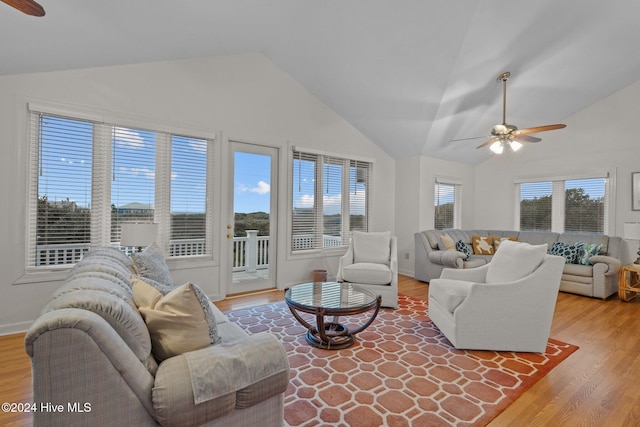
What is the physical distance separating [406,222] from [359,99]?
8.40 feet

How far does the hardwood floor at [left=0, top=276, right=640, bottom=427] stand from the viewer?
1851 millimetres

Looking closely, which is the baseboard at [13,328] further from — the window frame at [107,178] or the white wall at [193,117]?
the window frame at [107,178]

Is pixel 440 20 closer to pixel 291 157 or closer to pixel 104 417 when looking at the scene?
pixel 291 157

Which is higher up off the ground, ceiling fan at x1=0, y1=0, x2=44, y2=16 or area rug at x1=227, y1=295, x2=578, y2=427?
ceiling fan at x1=0, y1=0, x2=44, y2=16

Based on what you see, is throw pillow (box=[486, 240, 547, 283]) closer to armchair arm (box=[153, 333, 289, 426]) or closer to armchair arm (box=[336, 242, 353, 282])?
armchair arm (box=[336, 242, 353, 282])

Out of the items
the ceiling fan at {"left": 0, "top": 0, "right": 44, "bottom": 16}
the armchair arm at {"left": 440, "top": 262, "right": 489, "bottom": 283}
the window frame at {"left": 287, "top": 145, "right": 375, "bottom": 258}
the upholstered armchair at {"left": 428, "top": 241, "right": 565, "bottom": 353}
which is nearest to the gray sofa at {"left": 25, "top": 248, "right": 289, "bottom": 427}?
the ceiling fan at {"left": 0, "top": 0, "right": 44, "bottom": 16}

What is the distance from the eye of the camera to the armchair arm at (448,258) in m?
4.81

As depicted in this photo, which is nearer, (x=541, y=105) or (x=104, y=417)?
(x=104, y=417)

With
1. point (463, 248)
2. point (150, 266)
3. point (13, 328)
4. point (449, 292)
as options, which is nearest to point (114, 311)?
point (150, 266)

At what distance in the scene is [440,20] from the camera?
318 cm

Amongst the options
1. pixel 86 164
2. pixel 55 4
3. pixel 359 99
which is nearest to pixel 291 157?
pixel 359 99

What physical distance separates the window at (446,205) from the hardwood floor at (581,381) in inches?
118

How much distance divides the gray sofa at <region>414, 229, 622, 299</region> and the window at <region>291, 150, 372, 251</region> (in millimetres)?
1204

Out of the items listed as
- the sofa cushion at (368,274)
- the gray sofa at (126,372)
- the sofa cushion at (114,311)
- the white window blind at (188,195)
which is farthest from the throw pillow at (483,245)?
the sofa cushion at (114,311)
